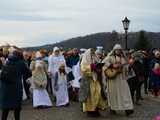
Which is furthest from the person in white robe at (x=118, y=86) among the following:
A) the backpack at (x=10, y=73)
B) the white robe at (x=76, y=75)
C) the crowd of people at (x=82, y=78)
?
the white robe at (x=76, y=75)

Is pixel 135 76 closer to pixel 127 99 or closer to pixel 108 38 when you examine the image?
pixel 127 99

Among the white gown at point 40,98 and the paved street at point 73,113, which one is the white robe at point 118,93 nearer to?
the paved street at point 73,113

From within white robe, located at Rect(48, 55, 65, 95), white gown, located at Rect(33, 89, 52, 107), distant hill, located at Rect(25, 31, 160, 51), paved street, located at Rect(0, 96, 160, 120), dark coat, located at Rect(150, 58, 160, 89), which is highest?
distant hill, located at Rect(25, 31, 160, 51)

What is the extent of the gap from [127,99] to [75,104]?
12.8 ft

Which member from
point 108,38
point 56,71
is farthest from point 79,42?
point 56,71

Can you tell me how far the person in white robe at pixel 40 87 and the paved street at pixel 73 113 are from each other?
0.37 meters

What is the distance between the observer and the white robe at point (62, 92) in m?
20.4

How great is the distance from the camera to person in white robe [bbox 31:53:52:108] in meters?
19.8

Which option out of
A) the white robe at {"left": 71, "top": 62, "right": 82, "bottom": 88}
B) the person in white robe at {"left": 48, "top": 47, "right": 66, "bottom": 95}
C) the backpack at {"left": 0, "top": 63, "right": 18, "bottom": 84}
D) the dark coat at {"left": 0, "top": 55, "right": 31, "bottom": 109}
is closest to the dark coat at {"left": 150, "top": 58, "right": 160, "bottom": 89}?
the white robe at {"left": 71, "top": 62, "right": 82, "bottom": 88}

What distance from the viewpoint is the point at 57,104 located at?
66.9ft

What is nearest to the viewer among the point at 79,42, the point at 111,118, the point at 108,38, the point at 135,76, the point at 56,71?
the point at 111,118

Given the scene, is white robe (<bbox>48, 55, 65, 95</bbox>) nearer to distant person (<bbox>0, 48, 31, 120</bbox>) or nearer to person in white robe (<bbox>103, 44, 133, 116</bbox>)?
person in white robe (<bbox>103, 44, 133, 116</bbox>)

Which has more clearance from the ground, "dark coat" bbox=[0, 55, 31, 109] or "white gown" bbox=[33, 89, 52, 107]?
"dark coat" bbox=[0, 55, 31, 109]

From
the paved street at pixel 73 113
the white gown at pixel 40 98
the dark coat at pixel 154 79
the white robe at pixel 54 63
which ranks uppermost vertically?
the white robe at pixel 54 63
